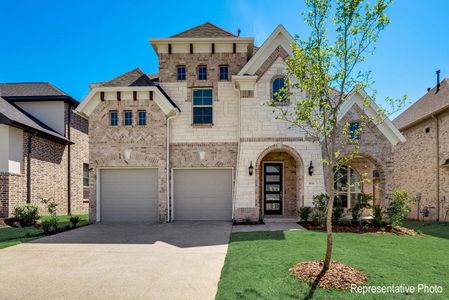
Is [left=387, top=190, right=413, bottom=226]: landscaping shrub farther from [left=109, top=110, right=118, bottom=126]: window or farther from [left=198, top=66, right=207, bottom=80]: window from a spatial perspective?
[left=109, top=110, right=118, bottom=126]: window

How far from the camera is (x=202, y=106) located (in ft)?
44.1

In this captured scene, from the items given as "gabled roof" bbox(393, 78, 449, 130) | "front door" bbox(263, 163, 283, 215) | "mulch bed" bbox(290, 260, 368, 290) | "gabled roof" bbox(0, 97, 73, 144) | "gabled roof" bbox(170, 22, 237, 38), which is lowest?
"mulch bed" bbox(290, 260, 368, 290)

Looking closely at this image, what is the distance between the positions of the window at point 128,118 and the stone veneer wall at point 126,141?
141mm

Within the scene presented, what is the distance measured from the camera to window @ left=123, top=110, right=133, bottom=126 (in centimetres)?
1310

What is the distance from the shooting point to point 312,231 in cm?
1005

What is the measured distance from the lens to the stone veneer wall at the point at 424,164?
15.1 m

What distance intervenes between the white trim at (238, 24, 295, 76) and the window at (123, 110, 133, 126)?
527cm

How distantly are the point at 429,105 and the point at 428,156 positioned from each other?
3.22 metres

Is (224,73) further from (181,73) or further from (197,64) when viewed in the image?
(181,73)

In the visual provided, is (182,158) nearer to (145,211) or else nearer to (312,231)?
(145,211)

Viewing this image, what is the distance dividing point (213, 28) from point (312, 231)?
10541mm

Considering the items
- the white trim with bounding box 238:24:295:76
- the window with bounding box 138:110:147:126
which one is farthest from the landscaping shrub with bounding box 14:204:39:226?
the white trim with bounding box 238:24:295:76

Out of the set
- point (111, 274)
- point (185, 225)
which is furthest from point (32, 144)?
point (111, 274)

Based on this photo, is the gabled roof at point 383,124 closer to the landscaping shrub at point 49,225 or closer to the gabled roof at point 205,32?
the gabled roof at point 205,32
